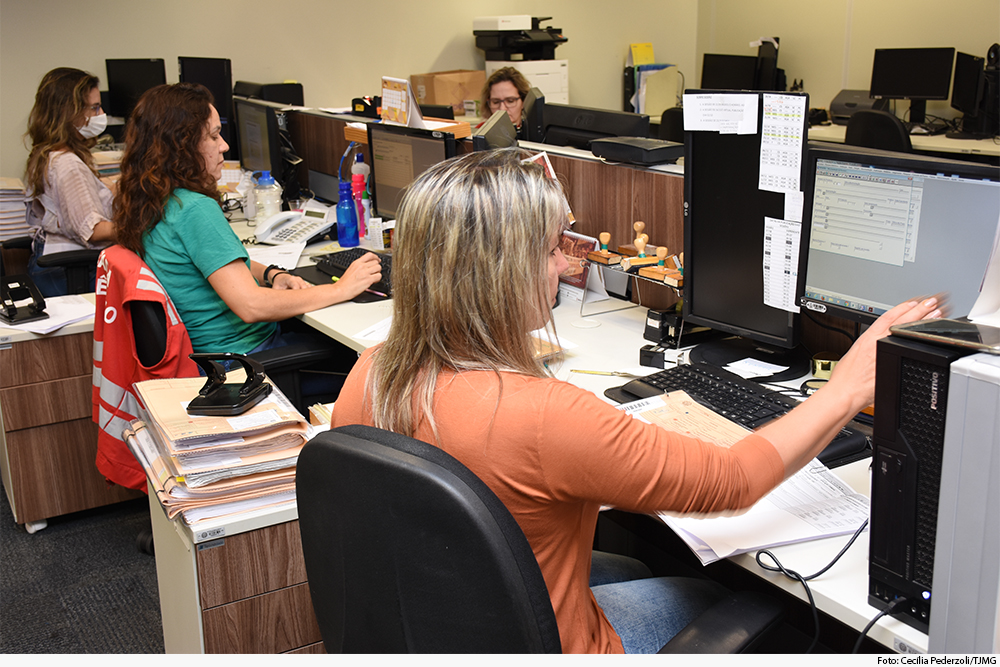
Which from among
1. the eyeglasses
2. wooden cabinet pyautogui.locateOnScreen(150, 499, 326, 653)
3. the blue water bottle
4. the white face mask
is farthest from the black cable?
the white face mask

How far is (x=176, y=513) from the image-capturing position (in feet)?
4.65

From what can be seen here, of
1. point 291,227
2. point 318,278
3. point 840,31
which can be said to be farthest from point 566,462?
point 840,31

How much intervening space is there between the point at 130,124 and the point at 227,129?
1.99 meters

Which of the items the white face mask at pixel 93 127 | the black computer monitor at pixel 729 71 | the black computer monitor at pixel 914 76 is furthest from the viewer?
the black computer monitor at pixel 729 71

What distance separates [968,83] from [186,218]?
4599 mm

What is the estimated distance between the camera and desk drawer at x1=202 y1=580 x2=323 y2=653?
1.48 meters

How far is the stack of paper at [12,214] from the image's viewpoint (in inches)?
147

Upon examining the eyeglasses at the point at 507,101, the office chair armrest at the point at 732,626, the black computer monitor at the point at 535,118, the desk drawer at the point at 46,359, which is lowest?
the desk drawer at the point at 46,359

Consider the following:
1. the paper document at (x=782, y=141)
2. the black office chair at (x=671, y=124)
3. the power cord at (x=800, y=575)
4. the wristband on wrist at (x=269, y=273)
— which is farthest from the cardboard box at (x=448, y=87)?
the power cord at (x=800, y=575)

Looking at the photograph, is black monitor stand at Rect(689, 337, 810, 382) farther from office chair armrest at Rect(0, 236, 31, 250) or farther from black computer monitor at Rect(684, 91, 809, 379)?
office chair armrest at Rect(0, 236, 31, 250)

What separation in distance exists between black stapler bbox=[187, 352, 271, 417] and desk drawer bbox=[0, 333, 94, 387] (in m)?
1.04

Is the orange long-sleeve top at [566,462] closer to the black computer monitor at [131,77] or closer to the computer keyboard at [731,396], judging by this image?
the computer keyboard at [731,396]

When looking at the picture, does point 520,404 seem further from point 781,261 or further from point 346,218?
point 346,218

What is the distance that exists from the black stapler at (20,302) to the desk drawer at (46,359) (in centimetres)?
9
